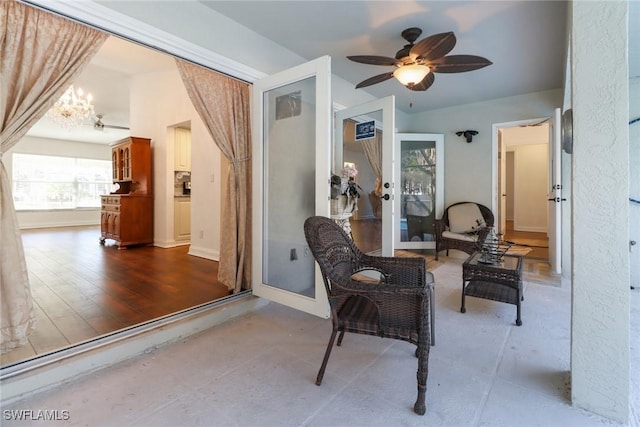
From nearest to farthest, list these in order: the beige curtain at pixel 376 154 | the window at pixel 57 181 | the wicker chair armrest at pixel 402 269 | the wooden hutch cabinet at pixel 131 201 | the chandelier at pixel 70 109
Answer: the wicker chair armrest at pixel 402 269 < the beige curtain at pixel 376 154 < the chandelier at pixel 70 109 < the wooden hutch cabinet at pixel 131 201 < the window at pixel 57 181

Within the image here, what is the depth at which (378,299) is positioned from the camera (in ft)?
4.97

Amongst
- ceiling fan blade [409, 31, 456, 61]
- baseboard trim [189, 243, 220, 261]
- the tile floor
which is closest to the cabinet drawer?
baseboard trim [189, 243, 220, 261]

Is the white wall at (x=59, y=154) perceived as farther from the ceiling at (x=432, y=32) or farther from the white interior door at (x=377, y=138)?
the white interior door at (x=377, y=138)

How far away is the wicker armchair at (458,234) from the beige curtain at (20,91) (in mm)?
4354

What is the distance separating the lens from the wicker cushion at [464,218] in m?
4.62

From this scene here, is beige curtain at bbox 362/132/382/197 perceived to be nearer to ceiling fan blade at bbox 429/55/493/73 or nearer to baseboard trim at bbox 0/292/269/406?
ceiling fan blade at bbox 429/55/493/73

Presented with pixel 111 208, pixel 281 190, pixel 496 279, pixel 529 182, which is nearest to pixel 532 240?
pixel 529 182

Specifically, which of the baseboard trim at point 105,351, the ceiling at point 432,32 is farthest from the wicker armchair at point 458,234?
the baseboard trim at point 105,351

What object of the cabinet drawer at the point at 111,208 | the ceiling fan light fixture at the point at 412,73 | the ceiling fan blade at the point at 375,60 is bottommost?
the cabinet drawer at the point at 111,208

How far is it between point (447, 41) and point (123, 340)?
9.88ft

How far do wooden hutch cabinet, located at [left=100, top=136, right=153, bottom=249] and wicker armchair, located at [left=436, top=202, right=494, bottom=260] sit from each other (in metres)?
5.06

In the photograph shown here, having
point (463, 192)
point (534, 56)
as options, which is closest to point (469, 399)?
point (534, 56)

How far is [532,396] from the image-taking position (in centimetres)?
150

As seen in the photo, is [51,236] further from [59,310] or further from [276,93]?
[276,93]
